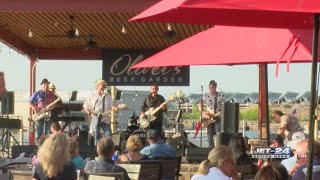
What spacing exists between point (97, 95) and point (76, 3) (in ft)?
11.4

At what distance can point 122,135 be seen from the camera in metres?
19.4

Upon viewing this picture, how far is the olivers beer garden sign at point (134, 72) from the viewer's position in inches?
949

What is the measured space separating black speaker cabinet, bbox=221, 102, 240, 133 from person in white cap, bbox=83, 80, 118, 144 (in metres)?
3.46

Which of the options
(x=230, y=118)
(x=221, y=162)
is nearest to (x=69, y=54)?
(x=230, y=118)

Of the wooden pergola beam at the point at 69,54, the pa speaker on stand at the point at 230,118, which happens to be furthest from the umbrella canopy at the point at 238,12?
the wooden pergola beam at the point at 69,54

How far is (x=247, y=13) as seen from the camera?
578 centimetres

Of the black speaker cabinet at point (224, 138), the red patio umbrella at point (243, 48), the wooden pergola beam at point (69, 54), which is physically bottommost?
the black speaker cabinet at point (224, 138)

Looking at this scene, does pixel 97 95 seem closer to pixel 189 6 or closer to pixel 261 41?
pixel 261 41

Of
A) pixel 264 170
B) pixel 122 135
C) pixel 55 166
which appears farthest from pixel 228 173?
pixel 122 135

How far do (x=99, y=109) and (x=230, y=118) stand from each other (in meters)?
3.77

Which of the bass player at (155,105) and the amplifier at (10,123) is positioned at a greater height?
the bass player at (155,105)

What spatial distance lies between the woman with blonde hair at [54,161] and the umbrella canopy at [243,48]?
1.19 m

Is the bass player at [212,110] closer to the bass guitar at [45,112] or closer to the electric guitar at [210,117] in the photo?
the electric guitar at [210,117]

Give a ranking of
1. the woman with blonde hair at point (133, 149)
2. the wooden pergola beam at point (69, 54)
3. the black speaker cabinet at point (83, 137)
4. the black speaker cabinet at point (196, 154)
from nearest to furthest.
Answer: the woman with blonde hair at point (133, 149) < the black speaker cabinet at point (196, 154) < the black speaker cabinet at point (83, 137) < the wooden pergola beam at point (69, 54)
